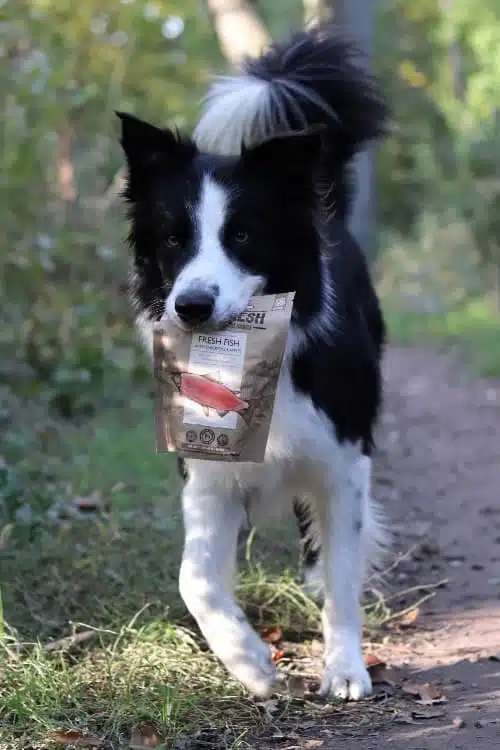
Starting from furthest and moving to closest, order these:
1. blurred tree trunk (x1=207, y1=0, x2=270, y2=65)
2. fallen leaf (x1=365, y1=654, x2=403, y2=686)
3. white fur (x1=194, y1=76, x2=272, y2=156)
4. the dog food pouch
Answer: blurred tree trunk (x1=207, y1=0, x2=270, y2=65)
white fur (x1=194, y1=76, x2=272, y2=156)
fallen leaf (x1=365, y1=654, x2=403, y2=686)
the dog food pouch

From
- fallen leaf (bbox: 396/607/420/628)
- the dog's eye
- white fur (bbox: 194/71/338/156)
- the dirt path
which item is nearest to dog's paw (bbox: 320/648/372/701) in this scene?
the dirt path

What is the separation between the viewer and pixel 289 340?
10.6 feet

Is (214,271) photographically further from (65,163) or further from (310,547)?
(65,163)

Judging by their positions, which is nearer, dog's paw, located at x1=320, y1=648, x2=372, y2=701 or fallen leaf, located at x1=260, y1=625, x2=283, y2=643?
dog's paw, located at x1=320, y1=648, x2=372, y2=701

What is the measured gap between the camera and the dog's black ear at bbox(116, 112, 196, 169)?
128 inches

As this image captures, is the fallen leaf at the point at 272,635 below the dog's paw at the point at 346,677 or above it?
below

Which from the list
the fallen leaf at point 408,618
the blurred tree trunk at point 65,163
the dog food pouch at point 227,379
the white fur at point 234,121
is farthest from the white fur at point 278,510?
the blurred tree trunk at point 65,163

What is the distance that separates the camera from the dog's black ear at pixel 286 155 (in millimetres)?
3084

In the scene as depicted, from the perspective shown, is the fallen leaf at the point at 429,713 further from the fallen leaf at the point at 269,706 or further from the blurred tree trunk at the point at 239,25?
the blurred tree trunk at the point at 239,25

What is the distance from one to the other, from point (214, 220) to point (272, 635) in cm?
155

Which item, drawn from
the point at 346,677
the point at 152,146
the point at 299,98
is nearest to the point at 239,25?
the point at 299,98

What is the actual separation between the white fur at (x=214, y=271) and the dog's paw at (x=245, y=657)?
0.95 meters

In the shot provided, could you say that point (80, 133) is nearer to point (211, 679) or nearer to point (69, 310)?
point (69, 310)

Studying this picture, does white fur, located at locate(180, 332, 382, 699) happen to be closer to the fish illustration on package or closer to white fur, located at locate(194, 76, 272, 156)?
the fish illustration on package
